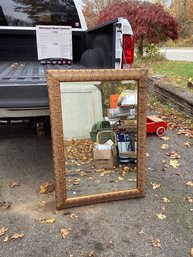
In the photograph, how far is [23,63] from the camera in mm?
4270

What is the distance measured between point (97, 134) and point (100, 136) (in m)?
0.04

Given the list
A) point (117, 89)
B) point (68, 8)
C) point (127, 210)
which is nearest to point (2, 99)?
point (117, 89)

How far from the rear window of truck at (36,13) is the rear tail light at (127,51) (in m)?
1.61

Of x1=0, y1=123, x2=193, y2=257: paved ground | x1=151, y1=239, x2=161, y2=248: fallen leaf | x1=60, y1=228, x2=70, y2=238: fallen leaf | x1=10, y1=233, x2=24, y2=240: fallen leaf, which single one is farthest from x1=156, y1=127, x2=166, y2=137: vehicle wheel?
x1=10, y1=233, x2=24, y2=240: fallen leaf

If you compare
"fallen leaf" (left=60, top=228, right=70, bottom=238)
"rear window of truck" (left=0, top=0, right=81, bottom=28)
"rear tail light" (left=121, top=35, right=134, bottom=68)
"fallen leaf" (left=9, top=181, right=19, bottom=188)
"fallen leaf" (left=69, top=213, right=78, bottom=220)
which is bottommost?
"fallen leaf" (left=60, top=228, right=70, bottom=238)

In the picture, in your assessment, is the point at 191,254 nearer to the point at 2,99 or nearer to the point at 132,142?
the point at 132,142

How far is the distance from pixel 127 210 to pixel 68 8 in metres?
3.00

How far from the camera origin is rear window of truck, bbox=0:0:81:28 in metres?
4.14

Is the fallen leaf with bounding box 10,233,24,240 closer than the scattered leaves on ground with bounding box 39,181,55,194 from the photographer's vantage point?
Yes

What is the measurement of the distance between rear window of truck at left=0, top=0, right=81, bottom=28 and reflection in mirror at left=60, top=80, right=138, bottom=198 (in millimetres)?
1964

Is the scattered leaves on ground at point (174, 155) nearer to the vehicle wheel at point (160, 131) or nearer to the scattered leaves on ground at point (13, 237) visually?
the vehicle wheel at point (160, 131)

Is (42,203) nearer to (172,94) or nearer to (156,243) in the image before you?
(156,243)

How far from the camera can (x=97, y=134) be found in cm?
280

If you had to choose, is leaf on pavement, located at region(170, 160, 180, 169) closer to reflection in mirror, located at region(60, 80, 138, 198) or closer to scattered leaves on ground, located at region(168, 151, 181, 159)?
scattered leaves on ground, located at region(168, 151, 181, 159)
